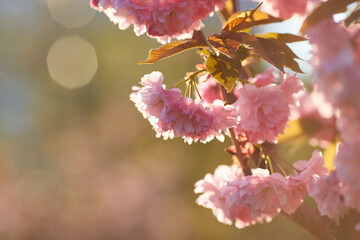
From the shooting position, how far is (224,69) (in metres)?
0.73

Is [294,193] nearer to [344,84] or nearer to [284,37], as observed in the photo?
[284,37]

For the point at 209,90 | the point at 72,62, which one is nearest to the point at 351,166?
the point at 209,90

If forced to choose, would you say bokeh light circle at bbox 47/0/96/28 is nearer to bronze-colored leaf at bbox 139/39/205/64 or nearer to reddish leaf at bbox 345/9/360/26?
bronze-colored leaf at bbox 139/39/205/64

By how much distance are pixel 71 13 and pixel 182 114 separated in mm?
7889

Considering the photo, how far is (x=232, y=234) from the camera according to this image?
14.9 feet

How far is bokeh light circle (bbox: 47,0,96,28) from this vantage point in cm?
782

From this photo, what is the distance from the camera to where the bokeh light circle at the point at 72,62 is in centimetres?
759

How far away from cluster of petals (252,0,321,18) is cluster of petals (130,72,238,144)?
319 mm

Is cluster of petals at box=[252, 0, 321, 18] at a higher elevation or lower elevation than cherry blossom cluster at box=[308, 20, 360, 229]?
higher

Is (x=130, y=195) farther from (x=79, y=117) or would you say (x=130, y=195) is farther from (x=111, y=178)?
(x=79, y=117)

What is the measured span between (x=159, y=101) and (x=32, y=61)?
291 inches

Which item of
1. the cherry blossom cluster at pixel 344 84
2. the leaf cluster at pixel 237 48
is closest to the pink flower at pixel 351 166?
the cherry blossom cluster at pixel 344 84

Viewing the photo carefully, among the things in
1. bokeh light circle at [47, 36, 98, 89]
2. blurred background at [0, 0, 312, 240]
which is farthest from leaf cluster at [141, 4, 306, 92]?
bokeh light circle at [47, 36, 98, 89]

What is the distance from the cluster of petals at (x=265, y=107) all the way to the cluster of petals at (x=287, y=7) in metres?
0.20
